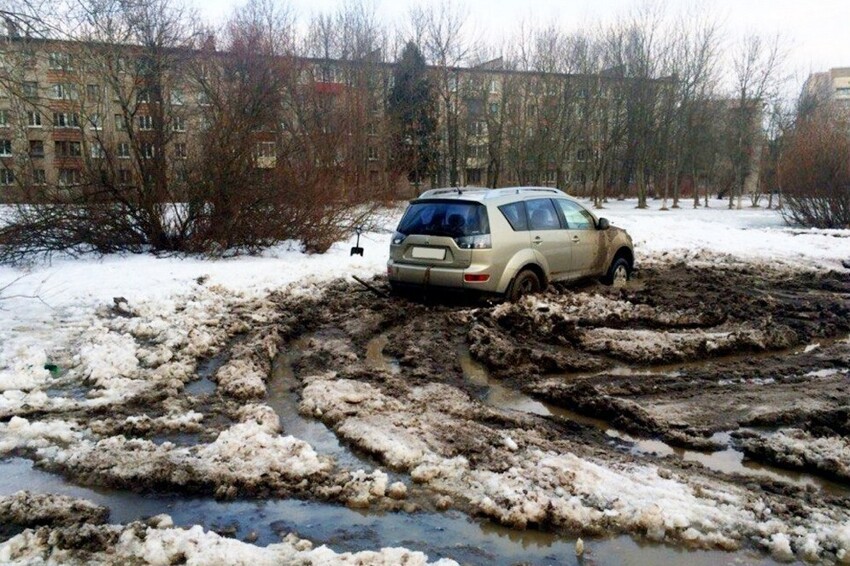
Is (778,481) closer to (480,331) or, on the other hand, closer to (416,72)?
(480,331)

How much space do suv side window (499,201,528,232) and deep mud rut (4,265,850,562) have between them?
1090 millimetres

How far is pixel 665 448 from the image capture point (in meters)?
4.94

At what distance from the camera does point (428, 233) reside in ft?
29.8

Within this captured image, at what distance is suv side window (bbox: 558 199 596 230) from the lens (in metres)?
10.2

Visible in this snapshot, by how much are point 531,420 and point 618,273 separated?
674cm

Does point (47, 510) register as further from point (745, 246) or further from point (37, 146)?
point (745, 246)

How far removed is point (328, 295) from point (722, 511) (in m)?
7.71

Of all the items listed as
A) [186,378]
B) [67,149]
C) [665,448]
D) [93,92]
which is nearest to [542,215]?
[665,448]

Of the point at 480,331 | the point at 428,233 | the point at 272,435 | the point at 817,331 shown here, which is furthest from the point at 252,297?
the point at 817,331

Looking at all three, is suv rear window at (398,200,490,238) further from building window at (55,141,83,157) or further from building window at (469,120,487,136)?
building window at (469,120,487,136)

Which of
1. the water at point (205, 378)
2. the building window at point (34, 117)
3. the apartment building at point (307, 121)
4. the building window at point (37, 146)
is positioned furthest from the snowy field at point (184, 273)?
the building window at point (37, 146)

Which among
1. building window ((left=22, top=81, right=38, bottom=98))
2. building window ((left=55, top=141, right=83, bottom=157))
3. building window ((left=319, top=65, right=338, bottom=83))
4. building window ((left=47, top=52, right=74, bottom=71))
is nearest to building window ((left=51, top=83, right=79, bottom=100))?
building window ((left=55, top=141, right=83, bottom=157))

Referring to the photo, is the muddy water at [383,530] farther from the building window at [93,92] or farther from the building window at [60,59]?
the building window at [93,92]

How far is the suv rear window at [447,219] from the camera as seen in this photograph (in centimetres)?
880
